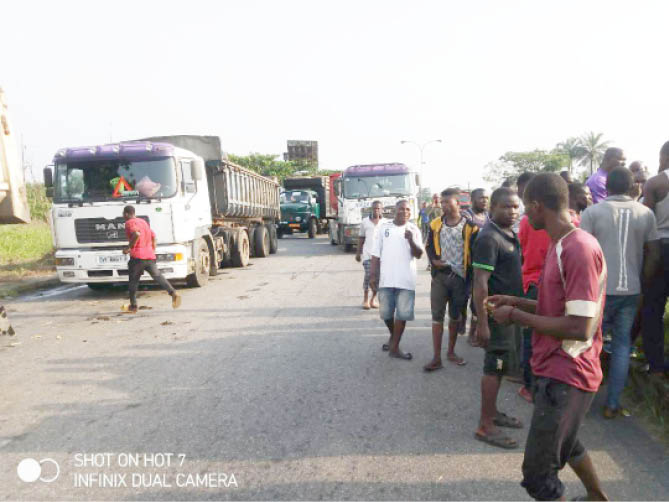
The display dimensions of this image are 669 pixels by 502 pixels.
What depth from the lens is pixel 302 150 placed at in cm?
7850

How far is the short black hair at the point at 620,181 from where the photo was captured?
3888 mm

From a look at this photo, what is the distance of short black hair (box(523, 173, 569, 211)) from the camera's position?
2.45 m

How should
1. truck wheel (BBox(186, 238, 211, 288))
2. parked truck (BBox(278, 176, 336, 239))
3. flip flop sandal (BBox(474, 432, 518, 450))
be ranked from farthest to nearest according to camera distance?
parked truck (BBox(278, 176, 336, 239))
truck wheel (BBox(186, 238, 211, 288))
flip flop sandal (BBox(474, 432, 518, 450))

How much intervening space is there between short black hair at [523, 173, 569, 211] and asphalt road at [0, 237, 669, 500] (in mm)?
1619

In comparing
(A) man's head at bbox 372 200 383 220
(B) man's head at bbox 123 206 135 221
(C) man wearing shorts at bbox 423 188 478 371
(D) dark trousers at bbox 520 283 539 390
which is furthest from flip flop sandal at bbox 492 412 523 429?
(B) man's head at bbox 123 206 135 221

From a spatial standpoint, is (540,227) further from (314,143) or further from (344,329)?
(314,143)

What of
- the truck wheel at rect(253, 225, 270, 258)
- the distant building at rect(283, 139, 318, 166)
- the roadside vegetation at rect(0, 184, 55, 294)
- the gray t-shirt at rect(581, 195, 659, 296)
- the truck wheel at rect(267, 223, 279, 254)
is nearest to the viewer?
the gray t-shirt at rect(581, 195, 659, 296)

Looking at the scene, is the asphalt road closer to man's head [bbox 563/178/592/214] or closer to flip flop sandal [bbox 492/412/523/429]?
flip flop sandal [bbox 492/412/523/429]

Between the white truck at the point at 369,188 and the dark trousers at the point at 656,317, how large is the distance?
12.1 metres

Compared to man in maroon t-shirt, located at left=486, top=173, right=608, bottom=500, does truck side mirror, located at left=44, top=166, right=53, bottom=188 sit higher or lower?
higher

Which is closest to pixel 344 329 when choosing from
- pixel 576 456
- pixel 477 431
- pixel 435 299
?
pixel 435 299

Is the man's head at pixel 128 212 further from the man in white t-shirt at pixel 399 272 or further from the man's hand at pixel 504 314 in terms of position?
the man's hand at pixel 504 314

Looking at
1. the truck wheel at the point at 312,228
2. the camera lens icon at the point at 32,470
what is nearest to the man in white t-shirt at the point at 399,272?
the camera lens icon at the point at 32,470

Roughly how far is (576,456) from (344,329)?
4.56 metres
